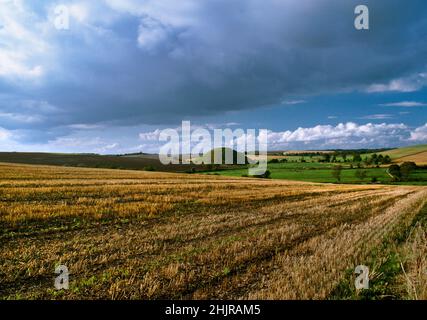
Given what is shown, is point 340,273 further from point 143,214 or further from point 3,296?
point 143,214

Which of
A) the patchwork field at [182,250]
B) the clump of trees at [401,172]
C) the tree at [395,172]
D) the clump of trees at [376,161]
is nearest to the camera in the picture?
the patchwork field at [182,250]

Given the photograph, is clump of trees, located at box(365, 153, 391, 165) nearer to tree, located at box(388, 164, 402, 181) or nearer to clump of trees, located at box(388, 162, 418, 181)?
clump of trees, located at box(388, 162, 418, 181)

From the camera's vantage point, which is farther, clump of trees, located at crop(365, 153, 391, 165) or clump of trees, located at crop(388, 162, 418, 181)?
clump of trees, located at crop(365, 153, 391, 165)

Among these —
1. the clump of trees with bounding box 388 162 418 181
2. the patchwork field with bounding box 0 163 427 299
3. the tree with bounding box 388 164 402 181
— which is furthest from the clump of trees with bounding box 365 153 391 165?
the patchwork field with bounding box 0 163 427 299

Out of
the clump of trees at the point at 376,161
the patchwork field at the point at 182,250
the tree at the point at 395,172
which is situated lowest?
the tree at the point at 395,172

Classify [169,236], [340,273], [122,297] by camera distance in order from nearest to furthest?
[122,297], [340,273], [169,236]

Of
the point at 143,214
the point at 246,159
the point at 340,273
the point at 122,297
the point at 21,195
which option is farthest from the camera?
the point at 246,159

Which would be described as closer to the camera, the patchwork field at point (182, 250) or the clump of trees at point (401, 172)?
the patchwork field at point (182, 250)

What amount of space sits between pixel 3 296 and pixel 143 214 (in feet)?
32.7

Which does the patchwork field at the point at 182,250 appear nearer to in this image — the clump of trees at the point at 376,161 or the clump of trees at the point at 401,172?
the clump of trees at the point at 401,172

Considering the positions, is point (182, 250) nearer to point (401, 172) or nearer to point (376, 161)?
point (401, 172)

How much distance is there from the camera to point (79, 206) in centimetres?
1739

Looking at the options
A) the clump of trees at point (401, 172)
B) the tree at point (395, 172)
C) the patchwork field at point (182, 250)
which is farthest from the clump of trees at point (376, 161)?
the patchwork field at point (182, 250)
